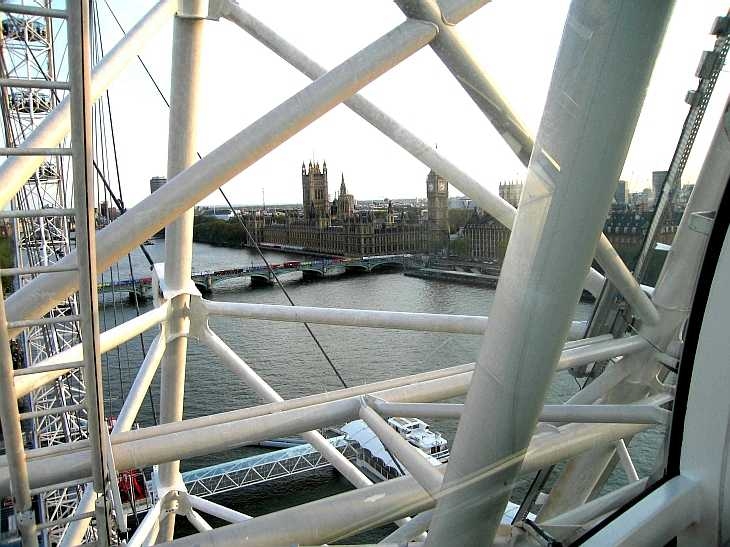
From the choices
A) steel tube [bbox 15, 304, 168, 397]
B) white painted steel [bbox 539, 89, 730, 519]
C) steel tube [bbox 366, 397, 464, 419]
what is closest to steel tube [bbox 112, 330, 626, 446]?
steel tube [bbox 366, 397, 464, 419]

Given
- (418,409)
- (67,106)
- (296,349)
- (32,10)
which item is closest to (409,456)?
(418,409)

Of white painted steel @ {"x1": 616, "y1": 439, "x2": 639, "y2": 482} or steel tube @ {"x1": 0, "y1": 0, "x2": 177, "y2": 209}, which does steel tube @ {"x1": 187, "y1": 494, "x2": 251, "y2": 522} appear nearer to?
steel tube @ {"x1": 0, "y1": 0, "x2": 177, "y2": 209}

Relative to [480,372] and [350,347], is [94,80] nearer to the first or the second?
[480,372]

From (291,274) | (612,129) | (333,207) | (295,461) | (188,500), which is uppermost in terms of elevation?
(612,129)

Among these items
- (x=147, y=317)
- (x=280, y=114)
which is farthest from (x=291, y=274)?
(x=280, y=114)

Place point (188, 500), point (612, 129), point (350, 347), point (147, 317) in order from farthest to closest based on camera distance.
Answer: point (350, 347), point (188, 500), point (147, 317), point (612, 129)

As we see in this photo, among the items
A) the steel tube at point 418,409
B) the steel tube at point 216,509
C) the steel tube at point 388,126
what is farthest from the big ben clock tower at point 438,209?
the steel tube at point 216,509

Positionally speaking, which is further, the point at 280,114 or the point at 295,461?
the point at 295,461
